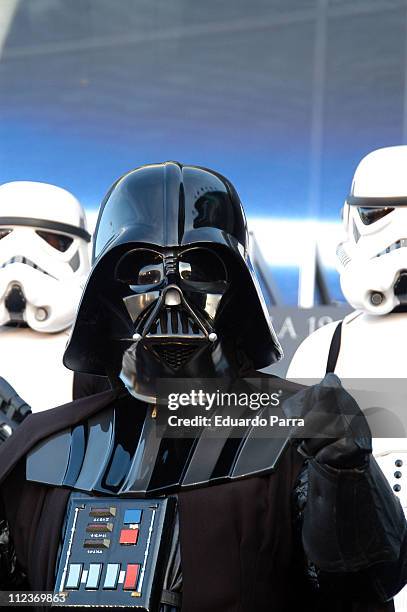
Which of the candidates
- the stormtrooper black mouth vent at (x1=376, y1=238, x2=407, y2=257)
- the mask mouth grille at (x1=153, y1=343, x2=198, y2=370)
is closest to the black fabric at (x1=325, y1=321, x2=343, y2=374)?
the stormtrooper black mouth vent at (x1=376, y1=238, x2=407, y2=257)

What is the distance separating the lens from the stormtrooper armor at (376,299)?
12.1ft

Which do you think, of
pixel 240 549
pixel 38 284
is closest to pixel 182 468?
pixel 240 549

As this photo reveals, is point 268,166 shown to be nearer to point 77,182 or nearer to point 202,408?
point 77,182

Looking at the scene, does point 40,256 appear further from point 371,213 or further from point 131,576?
point 131,576

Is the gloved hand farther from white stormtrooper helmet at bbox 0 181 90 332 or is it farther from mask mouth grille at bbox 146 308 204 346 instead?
white stormtrooper helmet at bbox 0 181 90 332

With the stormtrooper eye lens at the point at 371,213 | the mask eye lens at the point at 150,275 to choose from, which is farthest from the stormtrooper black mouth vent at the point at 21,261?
the mask eye lens at the point at 150,275

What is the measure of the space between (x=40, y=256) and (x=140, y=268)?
1.91m

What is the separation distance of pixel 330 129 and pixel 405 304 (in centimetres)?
322

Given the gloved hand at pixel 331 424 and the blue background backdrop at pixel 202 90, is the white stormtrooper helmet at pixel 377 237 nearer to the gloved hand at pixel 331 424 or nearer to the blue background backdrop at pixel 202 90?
the gloved hand at pixel 331 424

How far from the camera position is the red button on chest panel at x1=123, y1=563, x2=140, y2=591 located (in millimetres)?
2100

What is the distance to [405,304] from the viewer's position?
3.83 metres

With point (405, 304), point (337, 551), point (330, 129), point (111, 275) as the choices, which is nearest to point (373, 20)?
point (330, 129)

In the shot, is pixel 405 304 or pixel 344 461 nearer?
pixel 344 461

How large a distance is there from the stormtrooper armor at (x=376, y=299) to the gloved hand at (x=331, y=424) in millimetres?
1837
